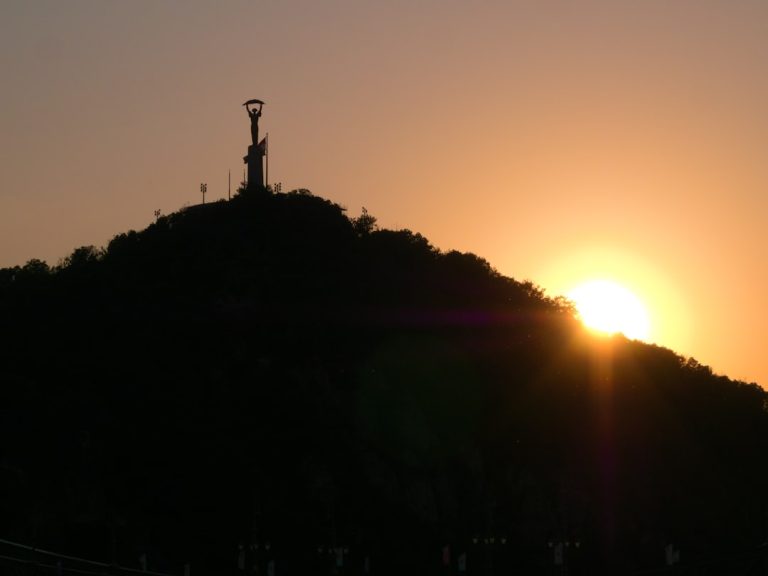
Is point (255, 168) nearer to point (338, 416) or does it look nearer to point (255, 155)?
point (255, 155)

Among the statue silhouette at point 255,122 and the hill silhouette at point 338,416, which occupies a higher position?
the statue silhouette at point 255,122

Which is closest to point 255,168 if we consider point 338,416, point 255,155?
point 255,155

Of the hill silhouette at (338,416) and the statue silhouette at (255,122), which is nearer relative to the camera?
the hill silhouette at (338,416)

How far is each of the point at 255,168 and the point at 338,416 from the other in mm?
18663

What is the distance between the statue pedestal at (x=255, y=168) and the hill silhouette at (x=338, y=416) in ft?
3.20

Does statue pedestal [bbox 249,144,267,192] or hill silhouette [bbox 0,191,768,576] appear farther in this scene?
statue pedestal [bbox 249,144,267,192]

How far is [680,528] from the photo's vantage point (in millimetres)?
71500

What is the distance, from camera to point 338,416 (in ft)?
217

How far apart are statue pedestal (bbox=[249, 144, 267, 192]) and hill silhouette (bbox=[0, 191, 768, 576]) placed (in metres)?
0.98

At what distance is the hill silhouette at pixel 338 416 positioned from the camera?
5631 centimetres

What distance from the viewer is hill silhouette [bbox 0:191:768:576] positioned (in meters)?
56.3

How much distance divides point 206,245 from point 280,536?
24591 mm

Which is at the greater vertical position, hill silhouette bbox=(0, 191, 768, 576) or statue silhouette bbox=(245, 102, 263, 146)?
statue silhouette bbox=(245, 102, 263, 146)

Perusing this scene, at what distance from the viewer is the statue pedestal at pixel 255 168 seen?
75900mm
